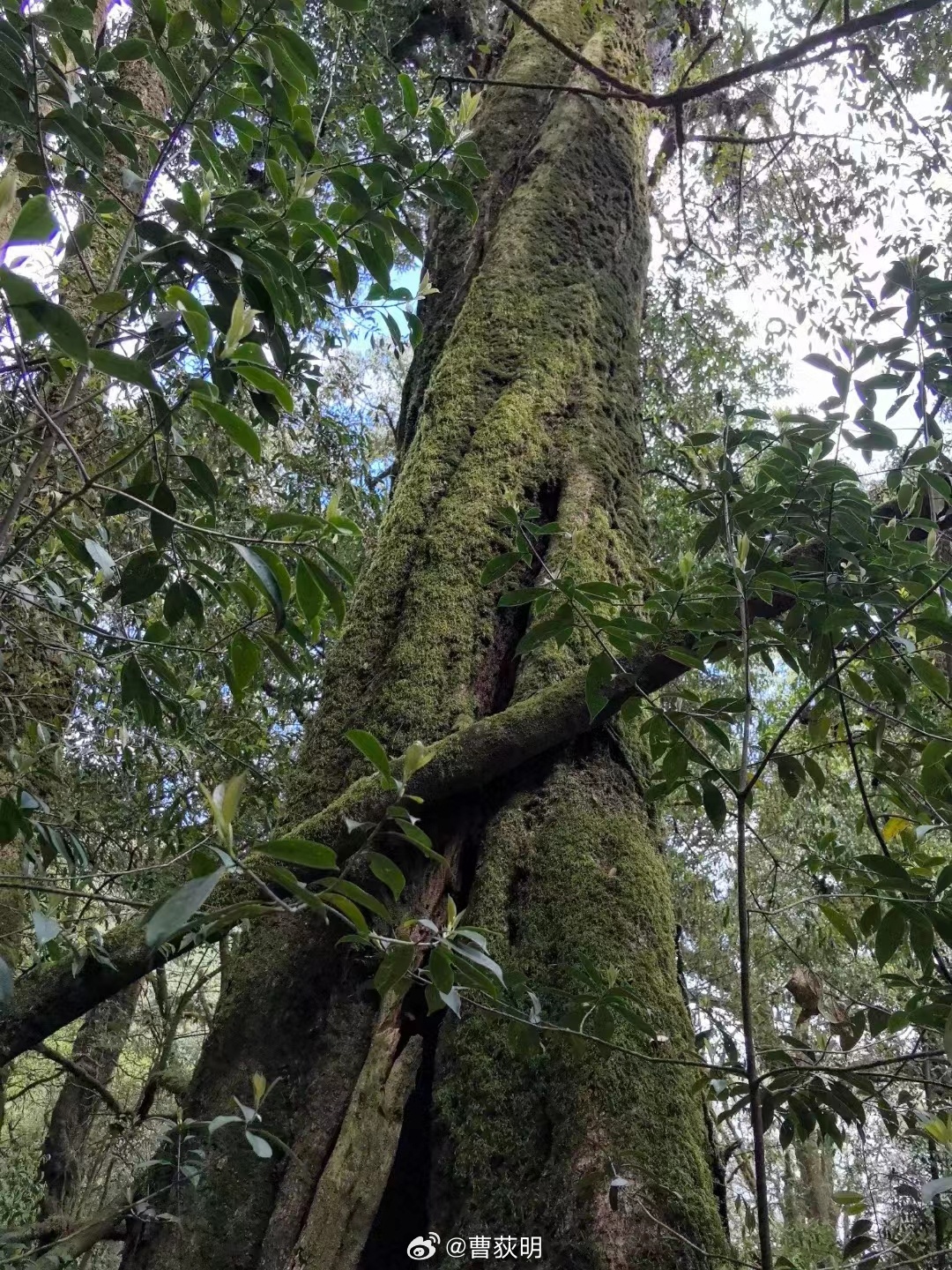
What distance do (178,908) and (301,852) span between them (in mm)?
129

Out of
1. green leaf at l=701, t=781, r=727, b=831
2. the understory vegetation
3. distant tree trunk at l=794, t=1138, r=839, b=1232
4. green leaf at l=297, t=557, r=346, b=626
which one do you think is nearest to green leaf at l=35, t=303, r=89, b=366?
the understory vegetation

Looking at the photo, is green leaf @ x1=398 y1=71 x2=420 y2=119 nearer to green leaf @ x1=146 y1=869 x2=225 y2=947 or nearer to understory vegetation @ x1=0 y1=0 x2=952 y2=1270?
understory vegetation @ x1=0 y1=0 x2=952 y2=1270

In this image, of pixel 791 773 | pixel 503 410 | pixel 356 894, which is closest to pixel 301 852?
pixel 356 894

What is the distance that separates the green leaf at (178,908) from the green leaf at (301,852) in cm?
8

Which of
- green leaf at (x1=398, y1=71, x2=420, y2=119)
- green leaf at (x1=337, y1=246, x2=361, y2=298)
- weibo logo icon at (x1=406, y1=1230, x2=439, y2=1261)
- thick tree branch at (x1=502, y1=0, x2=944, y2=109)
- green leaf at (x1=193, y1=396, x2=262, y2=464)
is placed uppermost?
thick tree branch at (x1=502, y1=0, x2=944, y2=109)

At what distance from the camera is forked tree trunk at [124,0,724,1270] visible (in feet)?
3.94

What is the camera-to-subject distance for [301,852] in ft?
2.42

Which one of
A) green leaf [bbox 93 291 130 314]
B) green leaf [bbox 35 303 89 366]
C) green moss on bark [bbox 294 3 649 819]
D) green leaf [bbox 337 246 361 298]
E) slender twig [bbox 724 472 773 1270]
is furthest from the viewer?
green moss on bark [bbox 294 3 649 819]

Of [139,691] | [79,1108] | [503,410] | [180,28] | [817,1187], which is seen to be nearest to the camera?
[180,28]

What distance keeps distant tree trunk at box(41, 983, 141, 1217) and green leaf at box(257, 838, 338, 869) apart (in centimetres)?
432

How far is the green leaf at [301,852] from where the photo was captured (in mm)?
728

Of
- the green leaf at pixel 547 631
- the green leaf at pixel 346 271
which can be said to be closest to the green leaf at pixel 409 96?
the green leaf at pixel 346 271

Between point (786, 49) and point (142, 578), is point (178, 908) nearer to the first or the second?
point (142, 578)

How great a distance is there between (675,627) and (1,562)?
3.26ft
